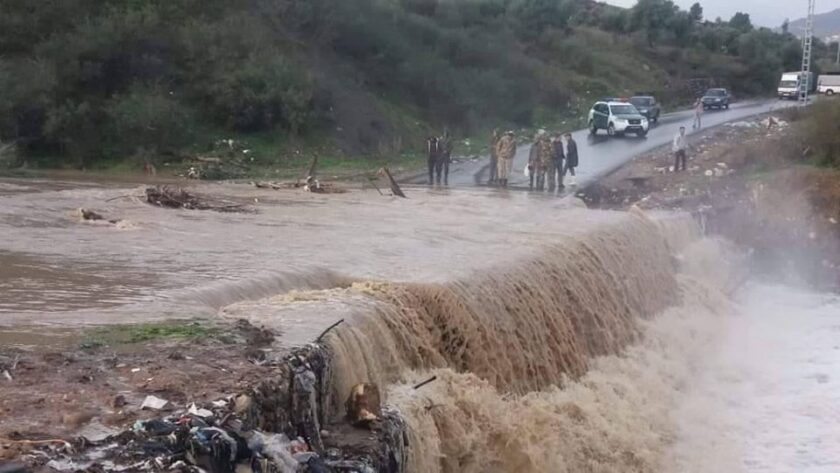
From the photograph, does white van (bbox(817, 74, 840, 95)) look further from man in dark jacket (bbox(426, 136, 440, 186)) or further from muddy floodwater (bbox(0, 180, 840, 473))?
muddy floodwater (bbox(0, 180, 840, 473))

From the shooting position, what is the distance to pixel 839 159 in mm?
31234

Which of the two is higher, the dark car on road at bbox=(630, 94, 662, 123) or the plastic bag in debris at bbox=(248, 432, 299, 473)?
the dark car on road at bbox=(630, 94, 662, 123)

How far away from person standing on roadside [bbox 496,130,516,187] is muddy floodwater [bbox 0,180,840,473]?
18.0 feet

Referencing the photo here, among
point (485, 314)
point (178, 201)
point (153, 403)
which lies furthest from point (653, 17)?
point (153, 403)

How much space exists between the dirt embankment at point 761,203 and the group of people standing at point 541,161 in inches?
39.1

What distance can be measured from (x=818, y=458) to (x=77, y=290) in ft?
31.1

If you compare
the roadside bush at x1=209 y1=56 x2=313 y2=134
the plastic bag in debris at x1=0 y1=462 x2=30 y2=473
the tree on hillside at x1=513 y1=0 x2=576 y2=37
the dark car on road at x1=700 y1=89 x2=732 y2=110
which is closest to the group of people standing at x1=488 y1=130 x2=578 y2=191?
the roadside bush at x1=209 y1=56 x2=313 y2=134

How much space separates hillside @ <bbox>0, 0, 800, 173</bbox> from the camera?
32250mm

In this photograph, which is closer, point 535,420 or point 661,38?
point 535,420

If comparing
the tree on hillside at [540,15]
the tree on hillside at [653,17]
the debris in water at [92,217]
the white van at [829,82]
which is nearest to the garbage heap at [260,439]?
the debris in water at [92,217]

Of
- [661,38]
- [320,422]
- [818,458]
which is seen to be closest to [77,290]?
[320,422]

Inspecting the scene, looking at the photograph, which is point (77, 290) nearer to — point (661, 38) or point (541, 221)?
point (541, 221)

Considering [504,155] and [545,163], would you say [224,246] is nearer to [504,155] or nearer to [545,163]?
[545,163]

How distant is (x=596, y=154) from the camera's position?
3562cm
